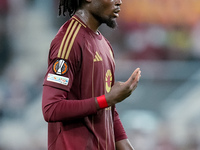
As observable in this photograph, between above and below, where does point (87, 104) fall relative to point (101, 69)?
below

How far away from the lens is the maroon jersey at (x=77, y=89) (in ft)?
8.07

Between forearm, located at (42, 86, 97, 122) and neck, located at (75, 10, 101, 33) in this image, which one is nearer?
forearm, located at (42, 86, 97, 122)

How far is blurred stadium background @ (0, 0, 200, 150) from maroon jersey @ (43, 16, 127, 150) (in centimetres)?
469

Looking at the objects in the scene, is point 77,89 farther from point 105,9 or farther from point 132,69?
point 132,69

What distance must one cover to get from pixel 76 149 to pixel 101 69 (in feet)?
1.67

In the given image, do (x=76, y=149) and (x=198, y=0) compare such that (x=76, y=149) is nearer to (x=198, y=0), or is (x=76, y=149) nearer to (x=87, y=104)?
(x=87, y=104)

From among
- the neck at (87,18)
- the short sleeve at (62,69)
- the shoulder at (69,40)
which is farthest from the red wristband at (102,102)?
the neck at (87,18)

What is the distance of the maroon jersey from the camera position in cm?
246

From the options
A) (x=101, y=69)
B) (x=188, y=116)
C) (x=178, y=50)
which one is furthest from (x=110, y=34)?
(x=101, y=69)

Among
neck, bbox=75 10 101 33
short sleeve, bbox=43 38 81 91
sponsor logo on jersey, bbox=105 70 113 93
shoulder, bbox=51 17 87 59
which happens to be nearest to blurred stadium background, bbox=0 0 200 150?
sponsor logo on jersey, bbox=105 70 113 93

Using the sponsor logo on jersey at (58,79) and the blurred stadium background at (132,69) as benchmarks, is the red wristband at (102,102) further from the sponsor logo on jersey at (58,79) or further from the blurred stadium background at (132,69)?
the blurred stadium background at (132,69)

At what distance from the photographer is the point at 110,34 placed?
322 inches

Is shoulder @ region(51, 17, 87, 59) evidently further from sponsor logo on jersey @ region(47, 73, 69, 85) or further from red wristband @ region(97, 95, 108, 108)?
red wristband @ region(97, 95, 108, 108)

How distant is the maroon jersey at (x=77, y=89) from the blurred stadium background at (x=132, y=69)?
469 centimetres
